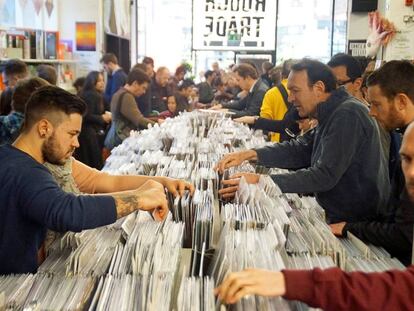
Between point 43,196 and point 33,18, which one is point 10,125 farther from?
point 33,18

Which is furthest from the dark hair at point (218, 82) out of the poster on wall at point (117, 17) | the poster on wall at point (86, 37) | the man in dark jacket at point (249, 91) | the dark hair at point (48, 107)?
the dark hair at point (48, 107)

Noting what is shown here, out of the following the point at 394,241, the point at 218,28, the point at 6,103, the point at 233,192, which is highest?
the point at 218,28

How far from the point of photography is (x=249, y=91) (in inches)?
228

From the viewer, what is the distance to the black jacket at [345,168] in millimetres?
2275

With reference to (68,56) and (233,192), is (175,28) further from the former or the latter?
(233,192)

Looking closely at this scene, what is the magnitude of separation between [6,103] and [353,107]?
247cm

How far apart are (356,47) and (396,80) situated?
694cm

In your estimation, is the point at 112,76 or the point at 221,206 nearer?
the point at 221,206

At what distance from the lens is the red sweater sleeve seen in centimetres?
106

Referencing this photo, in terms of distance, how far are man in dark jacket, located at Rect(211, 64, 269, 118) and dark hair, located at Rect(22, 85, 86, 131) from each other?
3461 millimetres

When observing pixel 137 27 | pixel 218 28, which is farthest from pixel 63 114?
pixel 137 27

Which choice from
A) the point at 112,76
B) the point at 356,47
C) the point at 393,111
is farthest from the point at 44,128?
the point at 356,47

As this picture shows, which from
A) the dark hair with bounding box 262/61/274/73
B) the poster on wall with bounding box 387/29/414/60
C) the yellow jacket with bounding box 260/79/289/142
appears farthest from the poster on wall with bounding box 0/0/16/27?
the poster on wall with bounding box 387/29/414/60

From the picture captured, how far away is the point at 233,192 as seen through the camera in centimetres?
208
